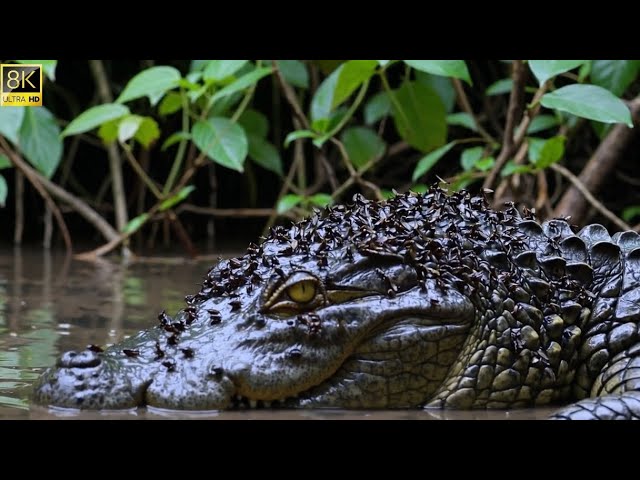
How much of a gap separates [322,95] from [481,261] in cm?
367

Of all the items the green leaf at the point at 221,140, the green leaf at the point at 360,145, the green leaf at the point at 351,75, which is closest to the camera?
the green leaf at the point at 351,75

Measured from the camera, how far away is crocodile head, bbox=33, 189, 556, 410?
2814 millimetres

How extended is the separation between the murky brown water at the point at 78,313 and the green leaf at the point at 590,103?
2503 millimetres

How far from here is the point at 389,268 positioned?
3051 mm

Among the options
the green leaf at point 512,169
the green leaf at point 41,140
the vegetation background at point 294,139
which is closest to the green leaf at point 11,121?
the vegetation background at point 294,139

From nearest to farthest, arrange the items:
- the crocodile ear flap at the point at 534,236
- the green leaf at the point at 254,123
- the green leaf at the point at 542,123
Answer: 1. the crocodile ear flap at the point at 534,236
2. the green leaf at the point at 542,123
3. the green leaf at the point at 254,123

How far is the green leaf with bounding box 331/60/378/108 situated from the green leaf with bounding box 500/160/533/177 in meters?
1.27

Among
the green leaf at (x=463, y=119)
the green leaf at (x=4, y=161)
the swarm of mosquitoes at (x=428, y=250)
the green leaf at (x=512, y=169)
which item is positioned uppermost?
the green leaf at (x=463, y=119)

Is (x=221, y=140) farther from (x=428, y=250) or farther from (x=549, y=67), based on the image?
(x=428, y=250)

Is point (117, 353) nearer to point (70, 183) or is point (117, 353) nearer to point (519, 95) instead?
point (519, 95)

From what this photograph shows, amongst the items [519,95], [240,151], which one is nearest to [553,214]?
[519,95]

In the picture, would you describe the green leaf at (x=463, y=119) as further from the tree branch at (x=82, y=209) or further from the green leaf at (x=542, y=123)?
the tree branch at (x=82, y=209)

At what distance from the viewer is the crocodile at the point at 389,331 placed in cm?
282

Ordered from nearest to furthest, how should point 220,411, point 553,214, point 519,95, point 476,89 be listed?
point 220,411 → point 519,95 → point 553,214 → point 476,89
